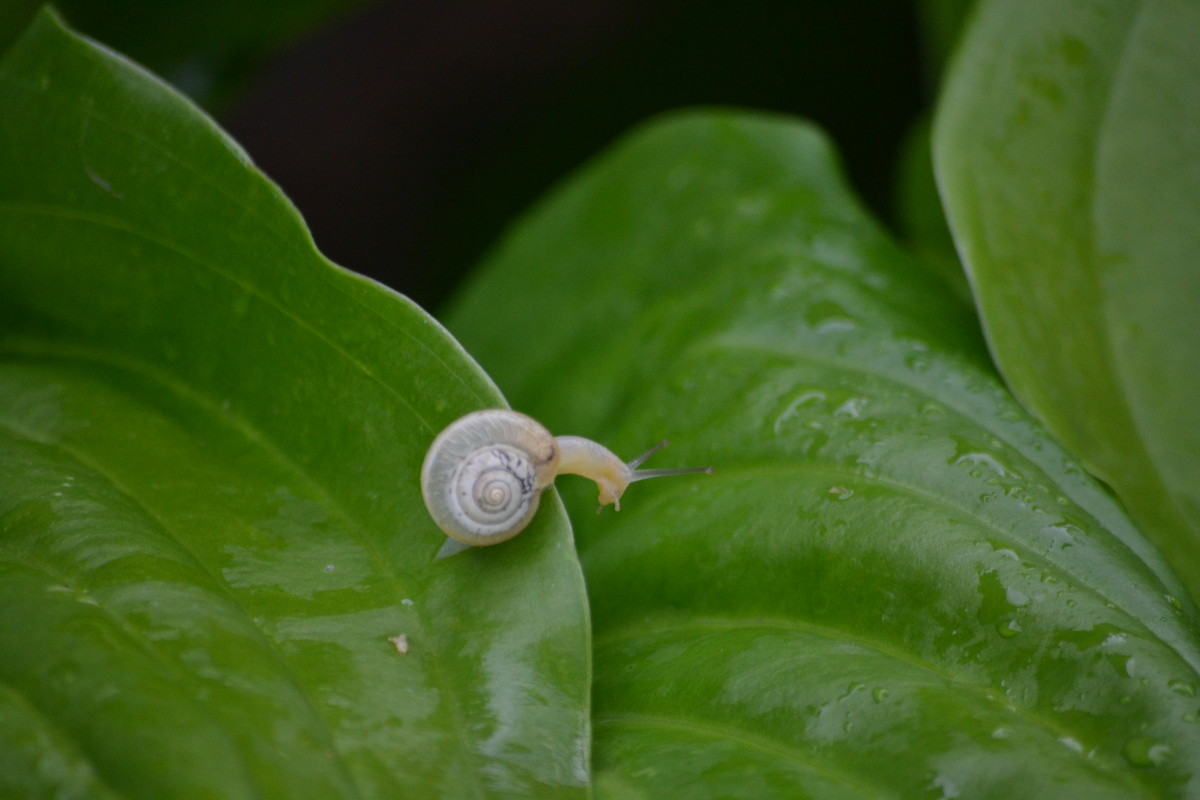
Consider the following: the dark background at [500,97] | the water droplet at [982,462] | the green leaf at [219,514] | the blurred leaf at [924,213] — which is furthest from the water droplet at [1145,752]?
the dark background at [500,97]

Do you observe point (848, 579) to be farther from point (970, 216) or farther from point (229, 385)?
point (229, 385)

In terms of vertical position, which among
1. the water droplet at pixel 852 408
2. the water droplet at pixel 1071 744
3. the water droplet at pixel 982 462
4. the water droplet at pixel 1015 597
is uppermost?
the water droplet at pixel 852 408

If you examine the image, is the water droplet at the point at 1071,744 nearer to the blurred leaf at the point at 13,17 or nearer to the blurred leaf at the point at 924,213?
the blurred leaf at the point at 924,213

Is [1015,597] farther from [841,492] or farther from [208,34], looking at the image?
[208,34]

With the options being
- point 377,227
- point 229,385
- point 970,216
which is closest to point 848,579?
point 970,216

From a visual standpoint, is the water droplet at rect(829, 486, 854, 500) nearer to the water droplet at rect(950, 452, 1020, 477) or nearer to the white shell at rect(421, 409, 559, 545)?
the water droplet at rect(950, 452, 1020, 477)

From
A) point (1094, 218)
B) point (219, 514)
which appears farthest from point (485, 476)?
point (1094, 218)
